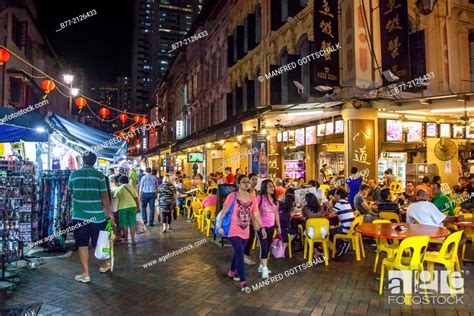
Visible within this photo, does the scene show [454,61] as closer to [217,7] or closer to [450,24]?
[450,24]

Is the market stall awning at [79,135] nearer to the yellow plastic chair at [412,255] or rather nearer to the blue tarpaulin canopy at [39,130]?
the blue tarpaulin canopy at [39,130]

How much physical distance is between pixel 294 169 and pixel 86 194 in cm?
1212

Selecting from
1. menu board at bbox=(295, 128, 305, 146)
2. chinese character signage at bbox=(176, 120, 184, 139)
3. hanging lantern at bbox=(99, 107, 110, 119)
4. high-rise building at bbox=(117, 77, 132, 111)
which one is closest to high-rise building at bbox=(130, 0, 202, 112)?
high-rise building at bbox=(117, 77, 132, 111)

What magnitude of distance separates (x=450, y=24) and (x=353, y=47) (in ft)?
13.5

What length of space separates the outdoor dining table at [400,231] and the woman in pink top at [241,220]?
170 cm

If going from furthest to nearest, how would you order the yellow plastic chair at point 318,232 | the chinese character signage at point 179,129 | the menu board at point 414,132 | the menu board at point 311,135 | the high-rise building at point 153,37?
the high-rise building at point 153,37
the chinese character signage at point 179,129
the menu board at point 311,135
the menu board at point 414,132
the yellow plastic chair at point 318,232

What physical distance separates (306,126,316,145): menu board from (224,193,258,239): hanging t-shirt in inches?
333

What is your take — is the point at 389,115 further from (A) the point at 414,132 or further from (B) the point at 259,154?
(B) the point at 259,154

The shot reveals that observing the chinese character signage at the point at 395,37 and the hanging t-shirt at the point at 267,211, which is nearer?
the hanging t-shirt at the point at 267,211

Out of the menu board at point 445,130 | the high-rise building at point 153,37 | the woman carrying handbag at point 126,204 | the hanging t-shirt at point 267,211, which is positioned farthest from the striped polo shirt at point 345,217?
the high-rise building at point 153,37

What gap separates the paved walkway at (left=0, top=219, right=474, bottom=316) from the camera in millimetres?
4801

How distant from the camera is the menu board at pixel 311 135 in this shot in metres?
13.7

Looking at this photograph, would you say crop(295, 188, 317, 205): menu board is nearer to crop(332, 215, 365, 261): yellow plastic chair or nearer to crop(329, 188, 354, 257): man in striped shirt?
crop(329, 188, 354, 257): man in striped shirt

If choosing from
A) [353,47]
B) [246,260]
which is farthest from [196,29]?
[246,260]
